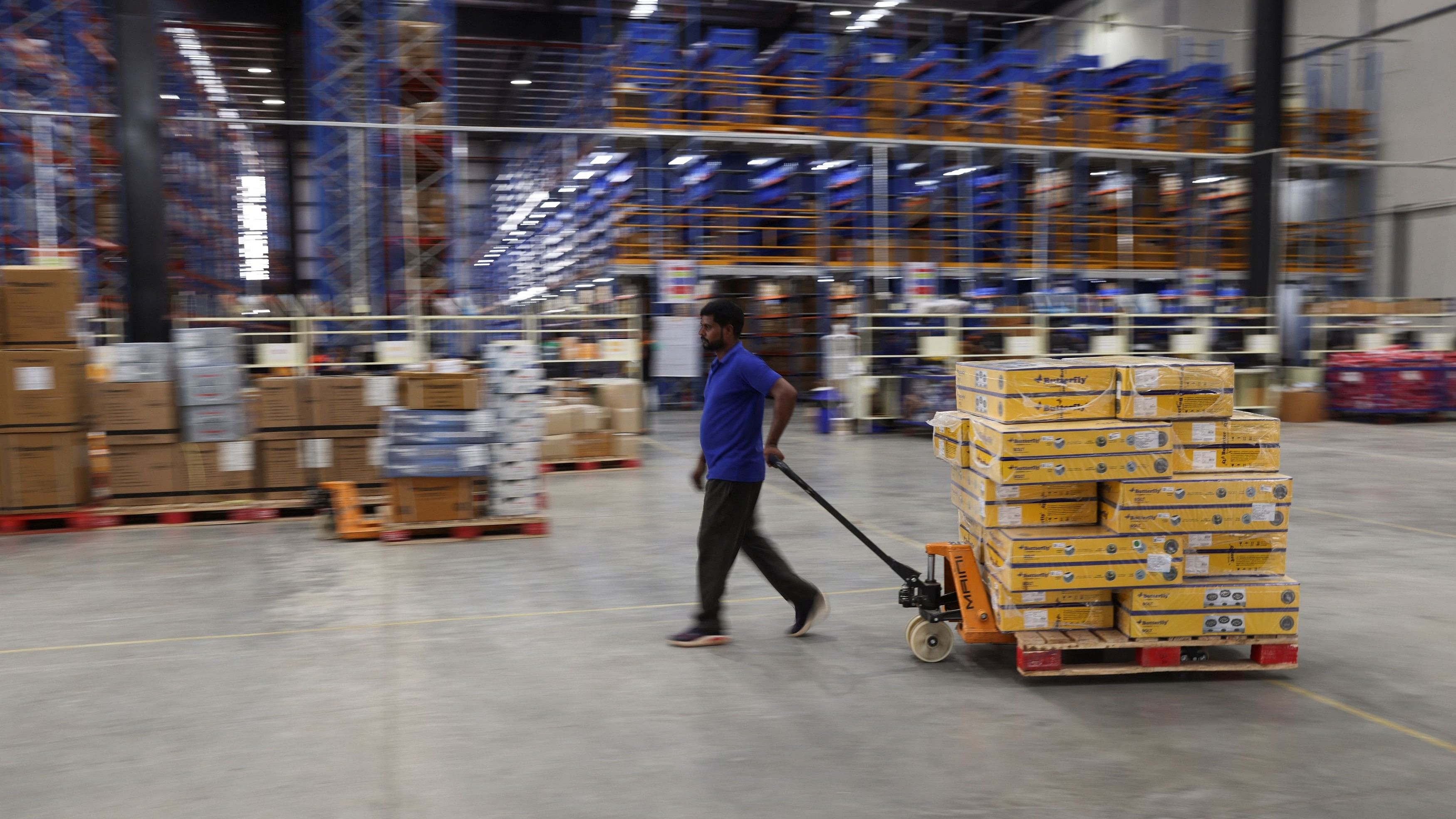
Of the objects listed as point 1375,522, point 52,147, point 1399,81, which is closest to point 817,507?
point 1375,522

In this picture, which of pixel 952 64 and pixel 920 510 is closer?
pixel 920 510

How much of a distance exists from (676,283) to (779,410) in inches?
510

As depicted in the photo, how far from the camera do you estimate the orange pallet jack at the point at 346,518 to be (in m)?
7.44

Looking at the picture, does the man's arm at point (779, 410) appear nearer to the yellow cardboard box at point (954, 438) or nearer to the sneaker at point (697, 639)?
the yellow cardboard box at point (954, 438)

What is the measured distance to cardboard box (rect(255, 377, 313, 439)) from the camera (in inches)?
330

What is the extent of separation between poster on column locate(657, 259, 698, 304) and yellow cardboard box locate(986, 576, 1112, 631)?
519 inches

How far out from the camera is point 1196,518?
13.6 ft

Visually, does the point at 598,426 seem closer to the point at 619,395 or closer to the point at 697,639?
the point at 619,395

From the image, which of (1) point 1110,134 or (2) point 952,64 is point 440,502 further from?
(1) point 1110,134

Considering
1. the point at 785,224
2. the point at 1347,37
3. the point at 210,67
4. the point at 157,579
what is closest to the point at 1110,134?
the point at 1347,37

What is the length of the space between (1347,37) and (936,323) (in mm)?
13319

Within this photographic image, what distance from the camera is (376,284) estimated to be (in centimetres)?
1358


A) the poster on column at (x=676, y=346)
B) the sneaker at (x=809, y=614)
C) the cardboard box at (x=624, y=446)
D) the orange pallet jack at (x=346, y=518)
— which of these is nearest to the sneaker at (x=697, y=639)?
the sneaker at (x=809, y=614)

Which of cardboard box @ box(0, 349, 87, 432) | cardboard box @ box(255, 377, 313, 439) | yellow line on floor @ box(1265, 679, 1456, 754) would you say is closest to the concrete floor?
yellow line on floor @ box(1265, 679, 1456, 754)
